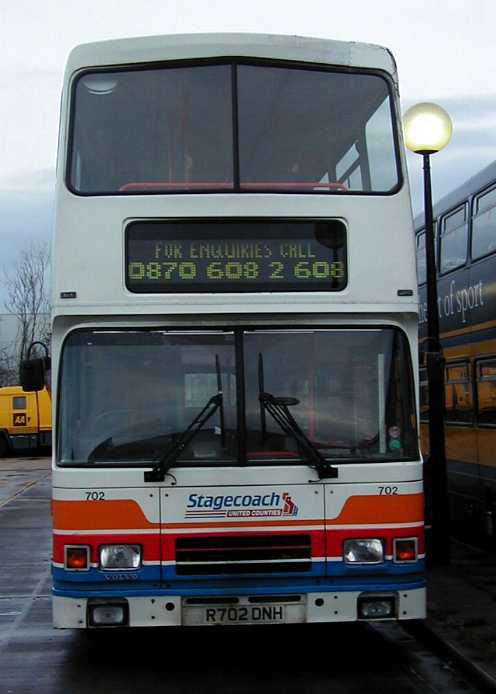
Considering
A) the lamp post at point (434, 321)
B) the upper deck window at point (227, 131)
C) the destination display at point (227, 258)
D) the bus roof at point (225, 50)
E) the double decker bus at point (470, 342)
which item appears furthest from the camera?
the double decker bus at point (470, 342)

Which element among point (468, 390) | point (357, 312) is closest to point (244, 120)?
point (357, 312)

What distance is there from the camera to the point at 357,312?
8266mm

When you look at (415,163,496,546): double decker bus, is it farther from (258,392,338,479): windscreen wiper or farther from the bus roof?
(258,392,338,479): windscreen wiper

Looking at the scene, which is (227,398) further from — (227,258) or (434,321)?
(434,321)

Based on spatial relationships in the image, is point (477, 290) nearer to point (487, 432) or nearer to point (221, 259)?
point (487, 432)

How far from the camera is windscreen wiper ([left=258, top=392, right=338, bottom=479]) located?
809 centimetres

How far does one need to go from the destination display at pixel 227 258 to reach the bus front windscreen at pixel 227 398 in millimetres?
347

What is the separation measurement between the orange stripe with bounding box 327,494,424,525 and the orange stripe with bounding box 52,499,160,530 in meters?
1.33

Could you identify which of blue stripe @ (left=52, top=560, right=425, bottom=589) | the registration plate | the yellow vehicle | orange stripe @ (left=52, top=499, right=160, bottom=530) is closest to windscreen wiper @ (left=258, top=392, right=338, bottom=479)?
blue stripe @ (left=52, top=560, right=425, bottom=589)

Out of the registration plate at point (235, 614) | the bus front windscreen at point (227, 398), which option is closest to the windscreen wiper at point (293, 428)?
the bus front windscreen at point (227, 398)

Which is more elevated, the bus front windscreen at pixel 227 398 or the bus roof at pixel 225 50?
the bus roof at pixel 225 50

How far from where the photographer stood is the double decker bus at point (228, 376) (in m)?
8.06

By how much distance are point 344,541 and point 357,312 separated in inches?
64.2

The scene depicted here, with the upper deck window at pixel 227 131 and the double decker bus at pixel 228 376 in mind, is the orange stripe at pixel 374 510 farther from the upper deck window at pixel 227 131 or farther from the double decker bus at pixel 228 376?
the upper deck window at pixel 227 131
